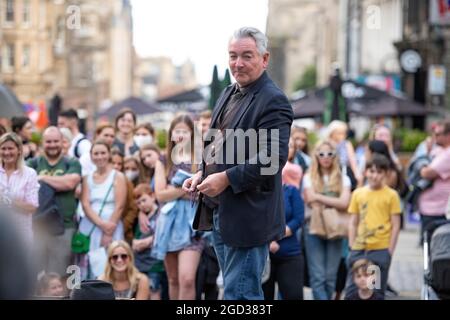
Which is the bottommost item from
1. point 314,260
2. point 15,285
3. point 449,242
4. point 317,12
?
point 314,260

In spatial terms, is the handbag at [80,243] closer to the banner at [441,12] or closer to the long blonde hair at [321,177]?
the long blonde hair at [321,177]

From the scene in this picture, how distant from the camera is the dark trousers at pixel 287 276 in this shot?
30.1 ft

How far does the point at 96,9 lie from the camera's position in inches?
3974

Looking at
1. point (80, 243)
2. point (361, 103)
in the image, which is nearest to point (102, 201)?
point (80, 243)

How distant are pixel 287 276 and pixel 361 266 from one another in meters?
0.67

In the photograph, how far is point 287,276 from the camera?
363 inches

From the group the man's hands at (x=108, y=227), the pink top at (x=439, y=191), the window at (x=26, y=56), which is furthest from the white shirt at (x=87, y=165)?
the window at (x=26, y=56)

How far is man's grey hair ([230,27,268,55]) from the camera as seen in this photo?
571 centimetres

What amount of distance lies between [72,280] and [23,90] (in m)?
73.3

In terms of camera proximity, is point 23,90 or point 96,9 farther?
point 96,9

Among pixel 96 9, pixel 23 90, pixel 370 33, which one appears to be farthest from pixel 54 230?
pixel 96 9
